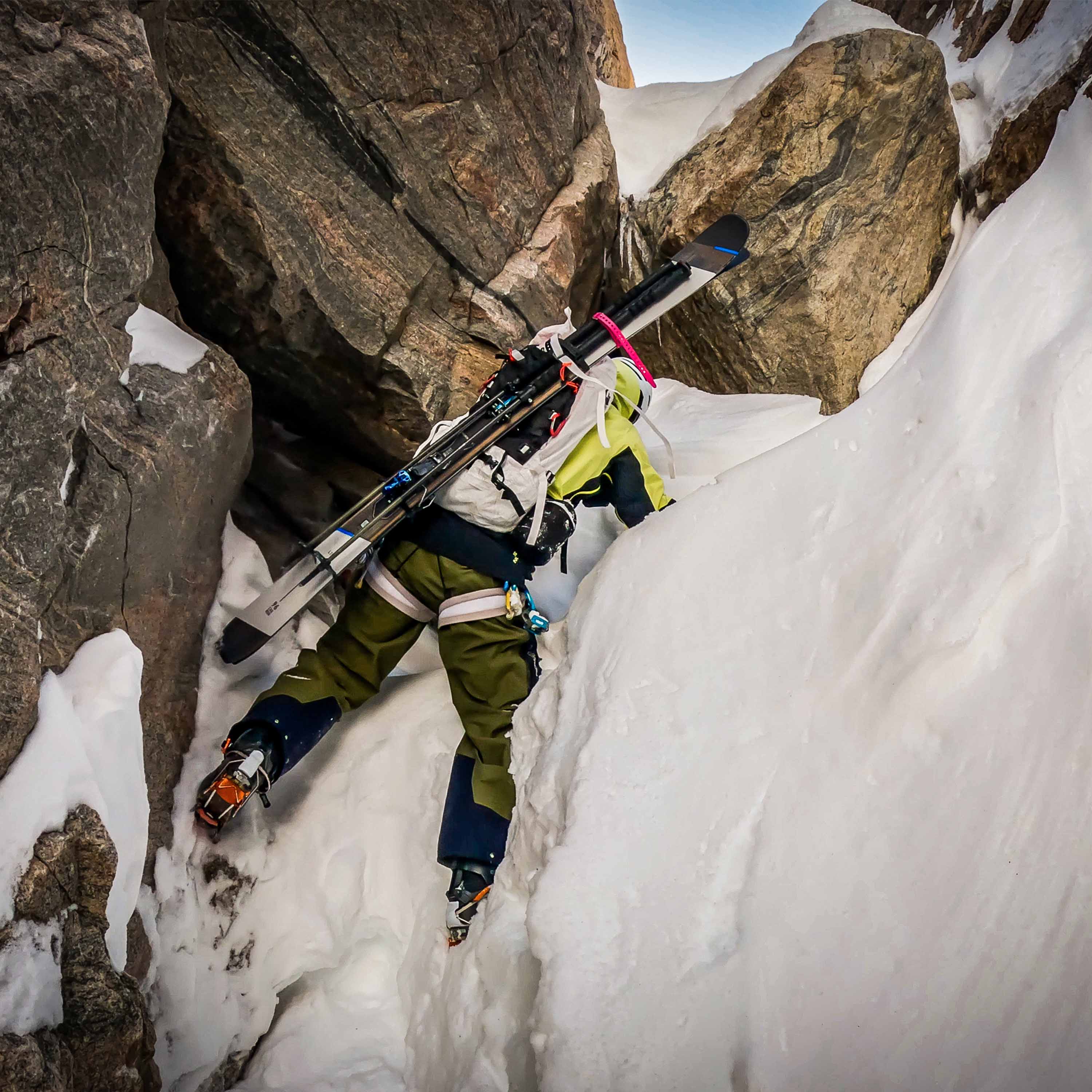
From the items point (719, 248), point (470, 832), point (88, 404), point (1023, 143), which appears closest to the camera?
point (88, 404)

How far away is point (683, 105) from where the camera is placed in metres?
4.41

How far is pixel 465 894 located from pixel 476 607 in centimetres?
81

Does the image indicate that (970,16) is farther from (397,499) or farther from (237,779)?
(237,779)

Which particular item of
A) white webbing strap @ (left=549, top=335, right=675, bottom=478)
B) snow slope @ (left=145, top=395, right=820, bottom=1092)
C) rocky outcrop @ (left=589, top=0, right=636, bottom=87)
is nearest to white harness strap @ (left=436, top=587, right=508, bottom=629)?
snow slope @ (left=145, top=395, right=820, bottom=1092)

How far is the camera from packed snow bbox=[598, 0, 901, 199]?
3.75 metres

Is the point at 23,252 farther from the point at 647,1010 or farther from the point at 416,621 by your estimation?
the point at 647,1010

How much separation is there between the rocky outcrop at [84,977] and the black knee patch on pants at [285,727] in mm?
589

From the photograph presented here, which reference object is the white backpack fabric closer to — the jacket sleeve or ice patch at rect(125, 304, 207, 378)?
the jacket sleeve

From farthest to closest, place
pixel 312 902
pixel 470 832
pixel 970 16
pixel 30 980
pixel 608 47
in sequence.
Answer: pixel 608 47
pixel 970 16
pixel 312 902
pixel 470 832
pixel 30 980

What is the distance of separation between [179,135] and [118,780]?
231cm

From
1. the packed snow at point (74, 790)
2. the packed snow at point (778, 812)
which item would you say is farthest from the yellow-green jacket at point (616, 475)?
the packed snow at point (74, 790)

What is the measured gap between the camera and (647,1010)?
4.56 ft

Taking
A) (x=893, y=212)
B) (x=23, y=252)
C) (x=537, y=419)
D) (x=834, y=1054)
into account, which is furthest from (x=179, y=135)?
(x=834, y=1054)

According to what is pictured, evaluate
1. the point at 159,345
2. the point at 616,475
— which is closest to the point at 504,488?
the point at 616,475
